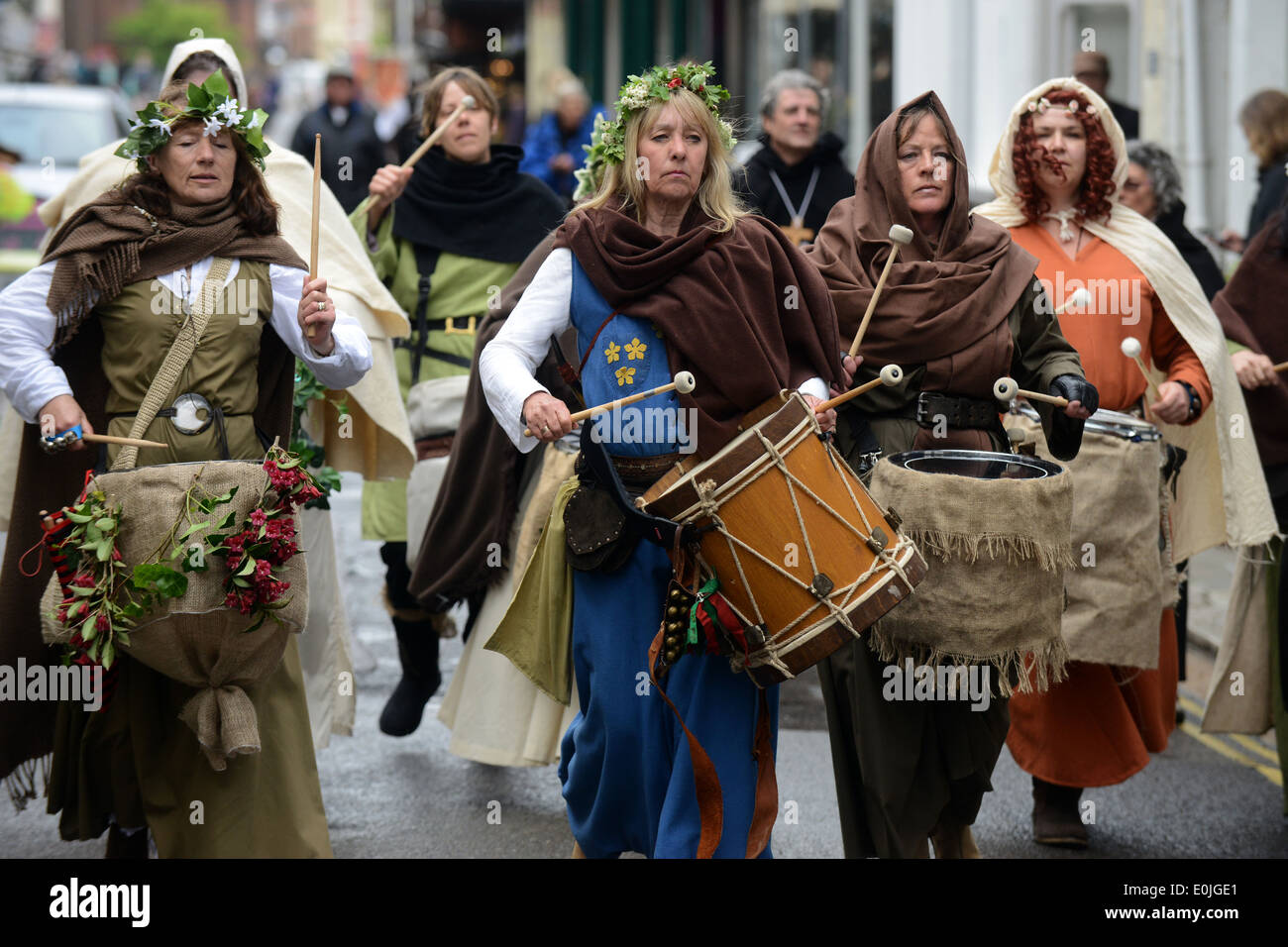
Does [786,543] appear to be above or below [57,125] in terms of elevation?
below

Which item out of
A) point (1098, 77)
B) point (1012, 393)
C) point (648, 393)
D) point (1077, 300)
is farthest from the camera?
point (1098, 77)

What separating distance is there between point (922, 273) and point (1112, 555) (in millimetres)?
1152

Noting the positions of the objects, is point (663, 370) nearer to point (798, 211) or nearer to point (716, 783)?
point (716, 783)

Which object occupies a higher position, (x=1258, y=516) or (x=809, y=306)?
(x=809, y=306)

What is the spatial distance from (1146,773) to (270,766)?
137 inches

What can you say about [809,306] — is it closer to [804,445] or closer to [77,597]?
[804,445]

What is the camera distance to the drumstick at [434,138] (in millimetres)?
6758

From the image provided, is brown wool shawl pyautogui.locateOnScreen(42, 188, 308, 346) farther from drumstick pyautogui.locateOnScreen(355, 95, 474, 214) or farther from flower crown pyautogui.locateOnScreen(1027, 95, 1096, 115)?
flower crown pyautogui.locateOnScreen(1027, 95, 1096, 115)

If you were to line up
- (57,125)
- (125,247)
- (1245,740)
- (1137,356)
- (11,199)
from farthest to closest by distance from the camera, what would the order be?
(57,125), (11,199), (1245,740), (1137,356), (125,247)

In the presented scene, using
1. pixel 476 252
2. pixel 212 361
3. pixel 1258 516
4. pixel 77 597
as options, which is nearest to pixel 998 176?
pixel 1258 516

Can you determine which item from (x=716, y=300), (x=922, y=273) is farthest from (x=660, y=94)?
(x=922, y=273)

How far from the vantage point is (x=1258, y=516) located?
6016mm

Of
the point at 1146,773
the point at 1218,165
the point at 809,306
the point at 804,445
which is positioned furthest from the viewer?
the point at 1218,165

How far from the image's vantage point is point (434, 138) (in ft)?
22.1
